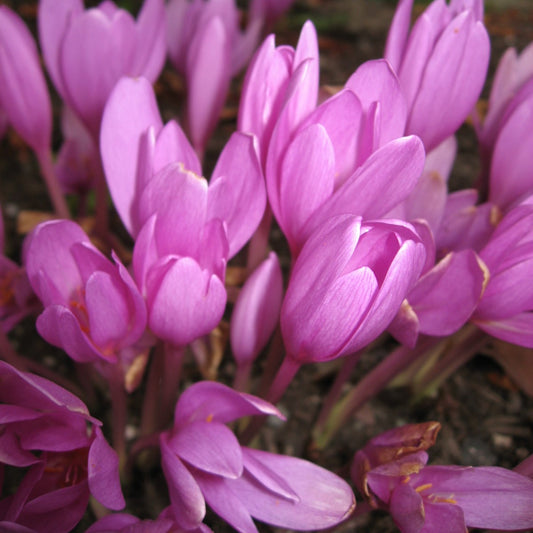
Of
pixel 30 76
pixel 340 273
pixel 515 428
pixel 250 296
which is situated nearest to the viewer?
pixel 340 273

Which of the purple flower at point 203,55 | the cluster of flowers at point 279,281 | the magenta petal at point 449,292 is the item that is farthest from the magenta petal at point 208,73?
the magenta petal at point 449,292

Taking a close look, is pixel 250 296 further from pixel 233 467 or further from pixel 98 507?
pixel 98 507

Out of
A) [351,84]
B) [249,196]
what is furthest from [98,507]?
[351,84]

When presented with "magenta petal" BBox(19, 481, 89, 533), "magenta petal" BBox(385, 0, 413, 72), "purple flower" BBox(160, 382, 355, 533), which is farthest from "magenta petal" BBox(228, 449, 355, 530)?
"magenta petal" BBox(385, 0, 413, 72)

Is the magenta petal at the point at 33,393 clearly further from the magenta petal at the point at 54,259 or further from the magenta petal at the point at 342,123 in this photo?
the magenta petal at the point at 342,123

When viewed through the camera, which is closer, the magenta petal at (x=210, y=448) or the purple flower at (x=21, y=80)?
the magenta petal at (x=210, y=448)

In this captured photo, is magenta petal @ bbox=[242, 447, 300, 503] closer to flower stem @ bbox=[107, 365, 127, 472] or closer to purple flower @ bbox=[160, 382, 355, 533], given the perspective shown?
purple flower @ bbox=[160, 382, 355, 533]
